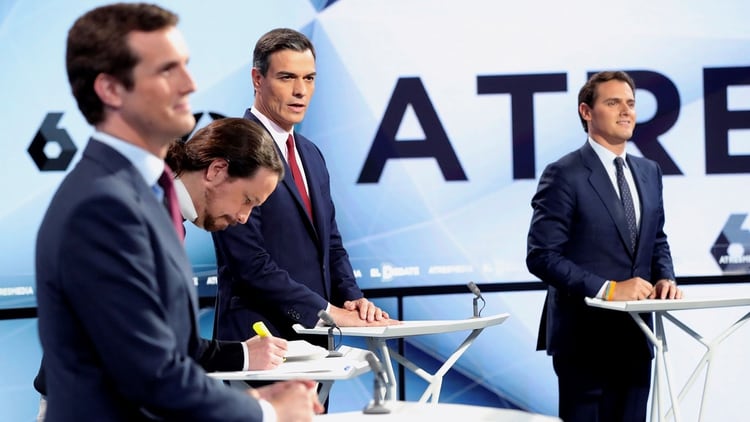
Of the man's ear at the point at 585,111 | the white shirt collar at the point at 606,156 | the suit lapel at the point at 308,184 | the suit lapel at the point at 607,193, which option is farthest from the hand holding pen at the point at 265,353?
A: the man's ear at the point at 585,111

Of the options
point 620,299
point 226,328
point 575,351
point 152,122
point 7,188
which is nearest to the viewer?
point 152,122

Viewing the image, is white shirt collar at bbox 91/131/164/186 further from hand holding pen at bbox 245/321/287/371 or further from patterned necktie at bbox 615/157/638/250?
patterned necktie at bbox 615/157/638/250

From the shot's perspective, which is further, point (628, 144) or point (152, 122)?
point (628, 144)

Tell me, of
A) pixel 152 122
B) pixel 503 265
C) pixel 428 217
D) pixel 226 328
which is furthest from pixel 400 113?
pixel 152 122

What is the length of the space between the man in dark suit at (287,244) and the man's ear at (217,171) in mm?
683

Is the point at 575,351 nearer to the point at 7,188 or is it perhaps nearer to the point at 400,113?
the point at 400,113

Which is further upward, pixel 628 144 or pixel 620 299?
pixel 628 144

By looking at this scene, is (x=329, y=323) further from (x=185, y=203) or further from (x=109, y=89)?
(x=109, y=89)

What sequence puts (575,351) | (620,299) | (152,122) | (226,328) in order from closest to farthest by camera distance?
(152,122) < (226,328) < (620,299) < (575,351)

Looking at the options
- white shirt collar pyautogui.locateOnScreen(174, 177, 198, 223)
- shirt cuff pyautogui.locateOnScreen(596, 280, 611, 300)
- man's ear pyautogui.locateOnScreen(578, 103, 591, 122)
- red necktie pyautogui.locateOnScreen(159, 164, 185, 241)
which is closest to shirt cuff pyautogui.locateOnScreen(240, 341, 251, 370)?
white shirt collar pyautogui.locateOnScreen(174, 177, 198, 223)

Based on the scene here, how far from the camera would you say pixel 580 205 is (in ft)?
14.1

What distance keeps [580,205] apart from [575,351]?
62 cm

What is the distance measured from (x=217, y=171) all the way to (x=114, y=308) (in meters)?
1.30

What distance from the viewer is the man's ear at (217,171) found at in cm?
267
